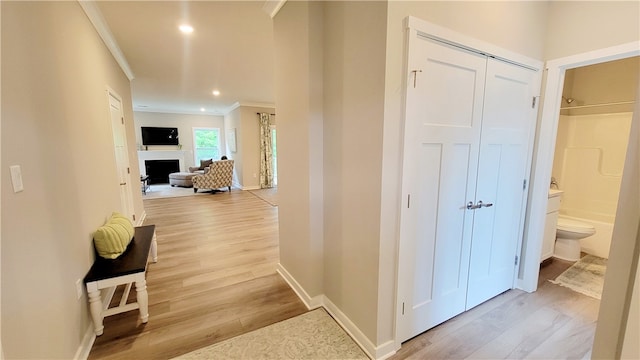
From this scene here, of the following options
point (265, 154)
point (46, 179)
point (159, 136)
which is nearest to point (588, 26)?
point (46, 179)

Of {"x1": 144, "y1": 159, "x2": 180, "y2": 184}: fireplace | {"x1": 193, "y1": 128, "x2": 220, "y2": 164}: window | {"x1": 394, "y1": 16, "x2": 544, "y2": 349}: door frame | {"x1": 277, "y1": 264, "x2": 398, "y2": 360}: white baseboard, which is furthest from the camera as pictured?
{"x1": 193, "y1": 128, "x2": 220, "y2": 164}: window

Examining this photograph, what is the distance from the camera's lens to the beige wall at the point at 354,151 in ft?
4.84

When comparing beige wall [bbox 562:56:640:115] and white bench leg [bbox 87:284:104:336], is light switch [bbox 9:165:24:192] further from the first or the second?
beige wall [bbox 562:56:640:115]

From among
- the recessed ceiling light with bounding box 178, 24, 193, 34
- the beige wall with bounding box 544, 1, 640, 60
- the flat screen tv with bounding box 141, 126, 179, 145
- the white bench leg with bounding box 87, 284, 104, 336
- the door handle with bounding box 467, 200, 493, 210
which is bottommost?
the white bench leg with bounding box 87, 284, 104, 336

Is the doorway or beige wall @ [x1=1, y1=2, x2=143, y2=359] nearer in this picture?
the doorway

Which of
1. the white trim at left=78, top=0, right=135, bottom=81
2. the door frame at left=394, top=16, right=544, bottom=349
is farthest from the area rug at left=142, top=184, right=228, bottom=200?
the door frame at left=394, top=16, right=544, bottom=349

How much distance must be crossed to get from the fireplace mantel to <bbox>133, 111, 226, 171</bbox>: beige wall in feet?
0.57

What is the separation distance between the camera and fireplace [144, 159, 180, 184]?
28.8 ft

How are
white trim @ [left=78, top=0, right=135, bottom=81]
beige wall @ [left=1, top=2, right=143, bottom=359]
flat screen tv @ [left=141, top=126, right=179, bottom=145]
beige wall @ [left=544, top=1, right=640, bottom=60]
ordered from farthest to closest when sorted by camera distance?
1. flat screen tv @ [left=141, top=126, right=179, bottom=145]
2. white trim @ [left=78, top=0, right=135, bottom=81]
3. beige wall @ [left=544, top=1, right=640, bottom=60]
4. beige wall @ [left=1, top=2, right=143, bottom=359]

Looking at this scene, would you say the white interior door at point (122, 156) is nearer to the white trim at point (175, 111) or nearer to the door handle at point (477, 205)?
the door handle at point (477, 205)

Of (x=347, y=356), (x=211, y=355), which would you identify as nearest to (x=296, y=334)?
(x=347, y=356)

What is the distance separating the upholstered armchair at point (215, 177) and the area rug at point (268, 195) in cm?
83

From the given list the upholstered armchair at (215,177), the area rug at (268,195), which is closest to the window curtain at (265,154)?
the area rug at (268,195)

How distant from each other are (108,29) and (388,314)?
12.6 ft
